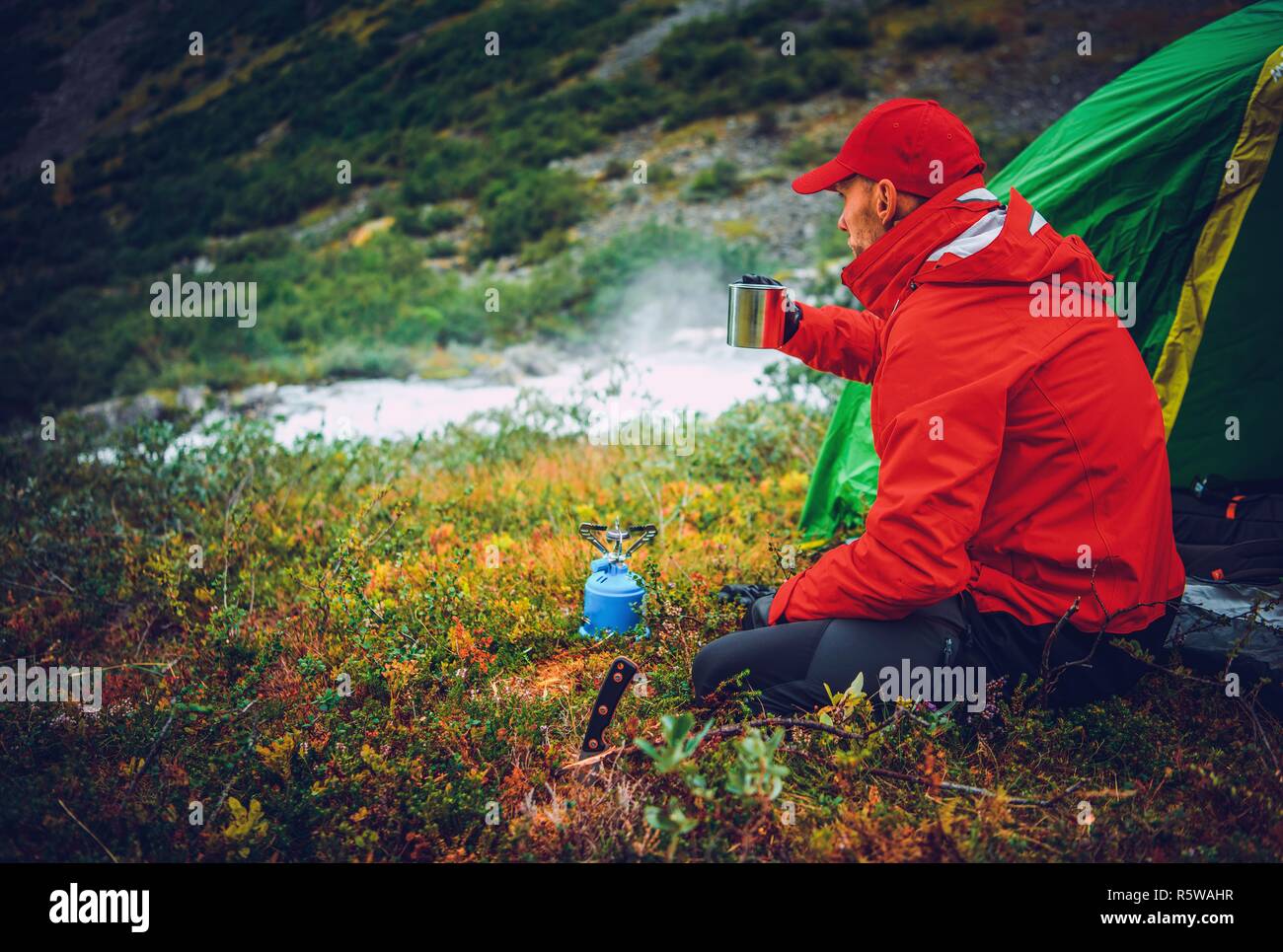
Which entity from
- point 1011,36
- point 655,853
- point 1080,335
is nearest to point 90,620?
point 655,853

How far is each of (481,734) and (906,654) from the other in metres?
1.35

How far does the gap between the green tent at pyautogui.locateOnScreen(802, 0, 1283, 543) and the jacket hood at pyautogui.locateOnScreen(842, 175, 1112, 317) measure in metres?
1.12

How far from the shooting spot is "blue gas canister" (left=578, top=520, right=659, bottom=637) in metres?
3.42

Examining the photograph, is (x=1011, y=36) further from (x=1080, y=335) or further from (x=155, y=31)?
(x=155, y=31)

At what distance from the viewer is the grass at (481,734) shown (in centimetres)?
244

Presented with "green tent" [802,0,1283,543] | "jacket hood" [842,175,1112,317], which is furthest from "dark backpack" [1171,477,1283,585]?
"jacket hood" [842,175,1112,317]

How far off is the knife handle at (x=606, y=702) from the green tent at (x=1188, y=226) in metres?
1.86

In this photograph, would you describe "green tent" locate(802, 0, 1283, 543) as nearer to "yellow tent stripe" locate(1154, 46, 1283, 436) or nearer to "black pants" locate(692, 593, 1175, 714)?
"yellow tent stripe" locate(1154, 46, 1283, 436)

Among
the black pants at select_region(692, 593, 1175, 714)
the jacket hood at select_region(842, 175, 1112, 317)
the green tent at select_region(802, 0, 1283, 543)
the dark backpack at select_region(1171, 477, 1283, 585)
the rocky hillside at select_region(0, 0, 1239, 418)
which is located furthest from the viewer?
the rocky hillside at select_region(0, 0, 1239, 418)

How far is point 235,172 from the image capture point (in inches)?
690

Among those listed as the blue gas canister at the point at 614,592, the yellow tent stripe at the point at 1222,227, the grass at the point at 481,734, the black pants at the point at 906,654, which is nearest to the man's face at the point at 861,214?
the black pants at the point at 906,654

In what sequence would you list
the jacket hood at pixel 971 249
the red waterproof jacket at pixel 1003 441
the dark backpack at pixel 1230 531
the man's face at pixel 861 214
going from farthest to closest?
the dark backpack at pixel 1230 531 < the man's face at pixel 861 214 < the jacket hood at pixel 971 249 < the red waterproof jacket at pixel 1003 441

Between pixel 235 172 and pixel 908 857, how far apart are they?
18.8 metres

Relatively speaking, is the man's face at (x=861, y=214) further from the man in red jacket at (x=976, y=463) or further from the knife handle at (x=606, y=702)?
the knife handle at (x=606, y=702)
